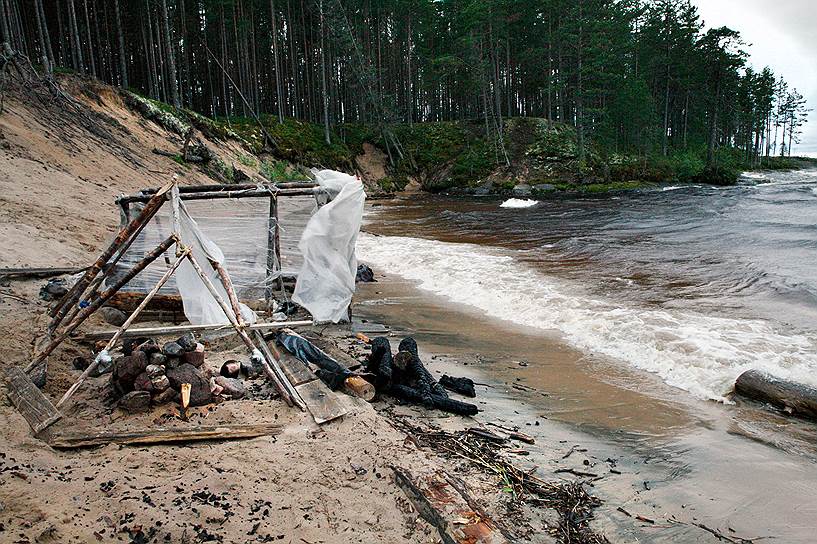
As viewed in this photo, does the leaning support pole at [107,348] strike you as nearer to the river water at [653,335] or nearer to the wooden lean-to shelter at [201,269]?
the wooden lean-to shelter at [201,269]

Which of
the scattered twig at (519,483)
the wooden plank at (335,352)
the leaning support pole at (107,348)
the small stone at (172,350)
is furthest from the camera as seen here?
the wooden plank at (335,352)

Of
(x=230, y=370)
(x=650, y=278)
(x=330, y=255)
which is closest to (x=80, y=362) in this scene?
(x=230, y=370)

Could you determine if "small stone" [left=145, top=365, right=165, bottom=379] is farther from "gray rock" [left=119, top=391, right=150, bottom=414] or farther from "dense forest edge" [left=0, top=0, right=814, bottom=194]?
"dense forest edge" [left=0, top=0, right=814, bottom=194]

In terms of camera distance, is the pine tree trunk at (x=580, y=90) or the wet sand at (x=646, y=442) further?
the pine tree trunk at (x=580, y=90)

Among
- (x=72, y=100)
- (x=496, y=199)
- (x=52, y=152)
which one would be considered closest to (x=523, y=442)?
(x=52, y=152)

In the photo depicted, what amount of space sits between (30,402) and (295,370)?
2.08m

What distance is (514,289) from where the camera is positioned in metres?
9.45

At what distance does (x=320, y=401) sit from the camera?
412cm

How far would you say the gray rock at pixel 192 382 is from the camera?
159 inches

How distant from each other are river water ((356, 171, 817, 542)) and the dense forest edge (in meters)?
20.5

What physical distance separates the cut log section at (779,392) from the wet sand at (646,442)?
174 millimetres

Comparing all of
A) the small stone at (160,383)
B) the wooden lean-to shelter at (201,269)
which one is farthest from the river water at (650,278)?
the small stone at (160,383)

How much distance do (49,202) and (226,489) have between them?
9637 mm

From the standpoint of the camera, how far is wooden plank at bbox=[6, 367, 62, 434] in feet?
11.8
